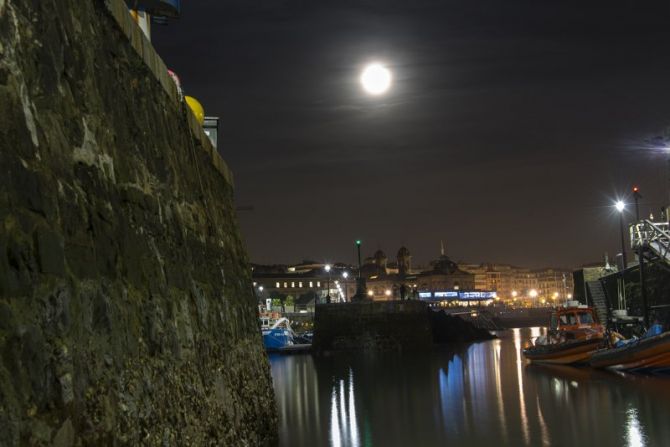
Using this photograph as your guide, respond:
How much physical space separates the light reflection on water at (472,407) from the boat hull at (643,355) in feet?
2.89

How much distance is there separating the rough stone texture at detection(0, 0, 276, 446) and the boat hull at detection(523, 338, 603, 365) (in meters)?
28.3

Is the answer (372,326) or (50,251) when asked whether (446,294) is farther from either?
(50,251)

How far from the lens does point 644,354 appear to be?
29.5m

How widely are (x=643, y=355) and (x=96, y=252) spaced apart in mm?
27840

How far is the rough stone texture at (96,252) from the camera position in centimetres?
475

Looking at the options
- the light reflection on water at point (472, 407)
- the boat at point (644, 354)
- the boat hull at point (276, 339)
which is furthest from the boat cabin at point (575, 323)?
the boat hull at point (276, 339)

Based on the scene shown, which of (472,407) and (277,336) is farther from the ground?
(277,336)

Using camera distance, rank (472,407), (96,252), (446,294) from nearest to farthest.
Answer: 1. (96,252)
2. (472,407)
3. (446,294)

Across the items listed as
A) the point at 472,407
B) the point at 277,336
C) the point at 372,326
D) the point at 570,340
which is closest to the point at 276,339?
the point at 277,336

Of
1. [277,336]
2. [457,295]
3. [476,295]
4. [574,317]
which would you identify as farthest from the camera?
[476,295]

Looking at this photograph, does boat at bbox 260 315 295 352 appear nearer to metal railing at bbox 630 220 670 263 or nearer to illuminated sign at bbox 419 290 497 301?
metal railing at bbox 630 220 670 263

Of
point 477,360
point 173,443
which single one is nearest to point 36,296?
point 173,443

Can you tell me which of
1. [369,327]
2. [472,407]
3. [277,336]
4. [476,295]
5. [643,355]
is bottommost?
[472,407]

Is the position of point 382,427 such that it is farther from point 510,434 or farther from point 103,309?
point 103,309
